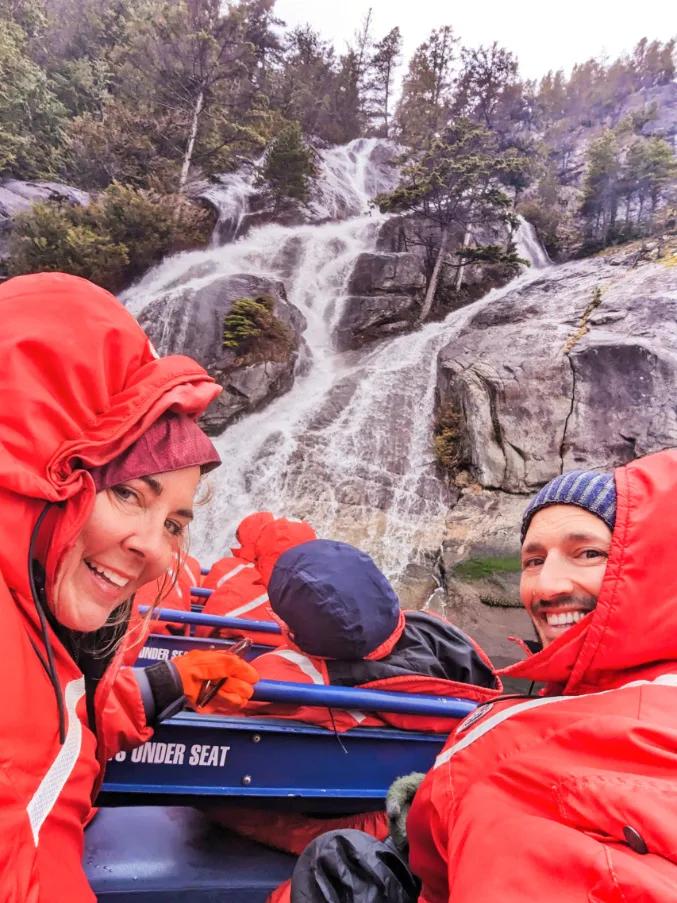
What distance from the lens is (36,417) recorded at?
101cm

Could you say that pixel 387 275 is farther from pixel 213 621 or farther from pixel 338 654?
pixel 338 654

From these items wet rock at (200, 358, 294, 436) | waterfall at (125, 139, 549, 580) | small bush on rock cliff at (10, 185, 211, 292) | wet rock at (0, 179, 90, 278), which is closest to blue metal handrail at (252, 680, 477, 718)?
waterfall at (125, 139, 549, 580)

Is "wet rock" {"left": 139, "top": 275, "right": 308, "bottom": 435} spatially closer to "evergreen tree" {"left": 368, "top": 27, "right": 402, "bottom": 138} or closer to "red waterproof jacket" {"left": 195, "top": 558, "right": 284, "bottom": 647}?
"red waterproof jacket" {"left": 195, "top": 558, "right": 284, "bottom": 647}

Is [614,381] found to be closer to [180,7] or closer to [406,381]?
[406,381]

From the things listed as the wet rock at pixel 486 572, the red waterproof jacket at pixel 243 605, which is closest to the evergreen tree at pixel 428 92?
the wet rock at pixel 486 572

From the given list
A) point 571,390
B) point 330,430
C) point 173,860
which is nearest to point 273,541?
point 173,860

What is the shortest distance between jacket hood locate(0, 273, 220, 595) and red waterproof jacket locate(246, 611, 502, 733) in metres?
1.41

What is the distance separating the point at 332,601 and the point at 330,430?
33.2 ft

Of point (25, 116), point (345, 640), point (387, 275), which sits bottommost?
point (345, 640)

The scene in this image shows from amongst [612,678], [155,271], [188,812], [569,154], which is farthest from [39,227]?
[569,154]

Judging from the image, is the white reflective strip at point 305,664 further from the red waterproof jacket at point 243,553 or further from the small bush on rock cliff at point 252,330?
the small bush on rock cliff at point 252,330

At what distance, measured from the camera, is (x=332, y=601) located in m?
1.97

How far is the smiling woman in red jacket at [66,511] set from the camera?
3.15ft

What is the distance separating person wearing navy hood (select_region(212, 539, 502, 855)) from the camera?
2.00 m
